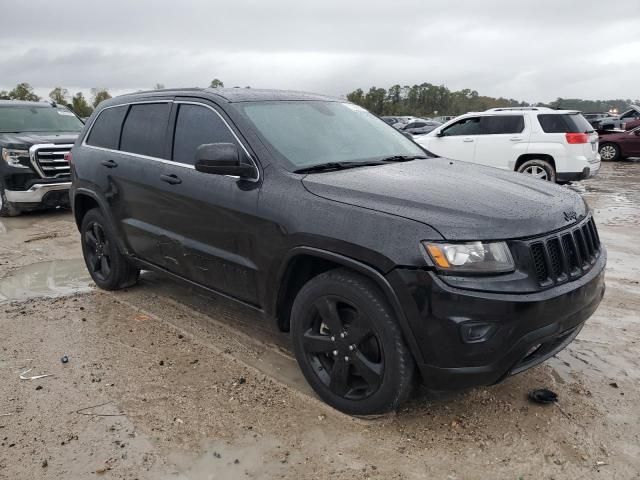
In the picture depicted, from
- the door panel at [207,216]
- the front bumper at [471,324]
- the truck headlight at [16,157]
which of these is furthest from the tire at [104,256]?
the truck headlight at [16,157]

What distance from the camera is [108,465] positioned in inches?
111

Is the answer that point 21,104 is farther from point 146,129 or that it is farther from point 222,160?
point 222,160

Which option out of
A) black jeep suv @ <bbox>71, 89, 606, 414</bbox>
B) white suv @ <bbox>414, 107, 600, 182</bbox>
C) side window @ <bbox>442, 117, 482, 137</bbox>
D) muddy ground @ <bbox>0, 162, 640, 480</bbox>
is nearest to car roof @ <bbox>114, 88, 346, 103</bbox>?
black jeep suv @ <bbox>71, 89, 606, 414</bbox>

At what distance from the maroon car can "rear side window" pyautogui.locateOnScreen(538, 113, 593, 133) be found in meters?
8.00

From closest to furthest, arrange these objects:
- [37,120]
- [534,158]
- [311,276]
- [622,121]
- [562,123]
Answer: [311,276] → [37,120] → [562,123] → [534,158] → [622,121]

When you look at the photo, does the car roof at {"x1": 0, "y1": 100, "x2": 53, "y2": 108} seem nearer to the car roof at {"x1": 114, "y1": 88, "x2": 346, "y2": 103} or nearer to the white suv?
the car roof at {"x1": 114, "y1": 88, "x2": 346, "y2": 103}

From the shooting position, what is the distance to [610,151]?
60.4ft

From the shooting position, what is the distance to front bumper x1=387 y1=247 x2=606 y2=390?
2.61 m

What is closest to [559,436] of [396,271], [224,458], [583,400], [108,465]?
[583,400]

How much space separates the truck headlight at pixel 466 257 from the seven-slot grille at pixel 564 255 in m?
0.22

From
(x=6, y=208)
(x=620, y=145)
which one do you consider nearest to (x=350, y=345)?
(x=6, y=208)

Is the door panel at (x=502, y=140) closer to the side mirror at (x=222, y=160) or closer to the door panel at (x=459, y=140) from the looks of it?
the door panel at (x=459, y=140)

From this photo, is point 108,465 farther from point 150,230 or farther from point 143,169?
point 143,169

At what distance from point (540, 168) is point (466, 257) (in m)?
9.32
